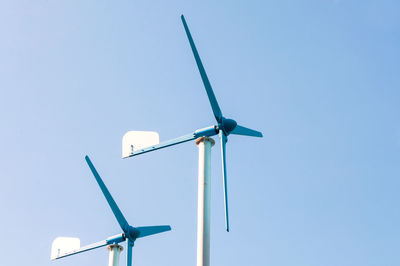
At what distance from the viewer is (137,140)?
29.2m

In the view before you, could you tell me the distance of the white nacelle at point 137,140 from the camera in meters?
29.1

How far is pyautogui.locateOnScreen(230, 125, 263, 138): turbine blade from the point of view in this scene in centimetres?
2722

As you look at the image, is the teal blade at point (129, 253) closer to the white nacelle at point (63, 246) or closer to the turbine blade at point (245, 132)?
the white nacelle at point (63, 246)

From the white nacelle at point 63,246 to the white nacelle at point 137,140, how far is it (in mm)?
11164

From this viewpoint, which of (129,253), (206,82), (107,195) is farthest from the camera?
(129,253)

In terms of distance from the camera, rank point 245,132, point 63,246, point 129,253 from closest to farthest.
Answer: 1. point 245,132
2. point 129,253
3. point 63,246

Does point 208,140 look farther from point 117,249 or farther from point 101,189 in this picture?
point 117,249

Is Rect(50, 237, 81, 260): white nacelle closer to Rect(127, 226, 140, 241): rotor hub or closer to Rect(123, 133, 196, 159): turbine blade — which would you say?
Rect(127, 226, 140, 241): rotor hub

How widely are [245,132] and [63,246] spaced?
16877 millimetres

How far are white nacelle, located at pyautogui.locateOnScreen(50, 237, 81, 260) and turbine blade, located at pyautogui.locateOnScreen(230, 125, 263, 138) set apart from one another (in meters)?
16.0

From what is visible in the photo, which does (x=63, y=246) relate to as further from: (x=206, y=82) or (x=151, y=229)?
(x=206, y=82)

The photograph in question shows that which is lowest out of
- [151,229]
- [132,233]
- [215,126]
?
[132,233]

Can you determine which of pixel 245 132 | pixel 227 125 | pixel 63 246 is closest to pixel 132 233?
pixel 63 246

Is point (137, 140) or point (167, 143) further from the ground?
point (137, 140)
